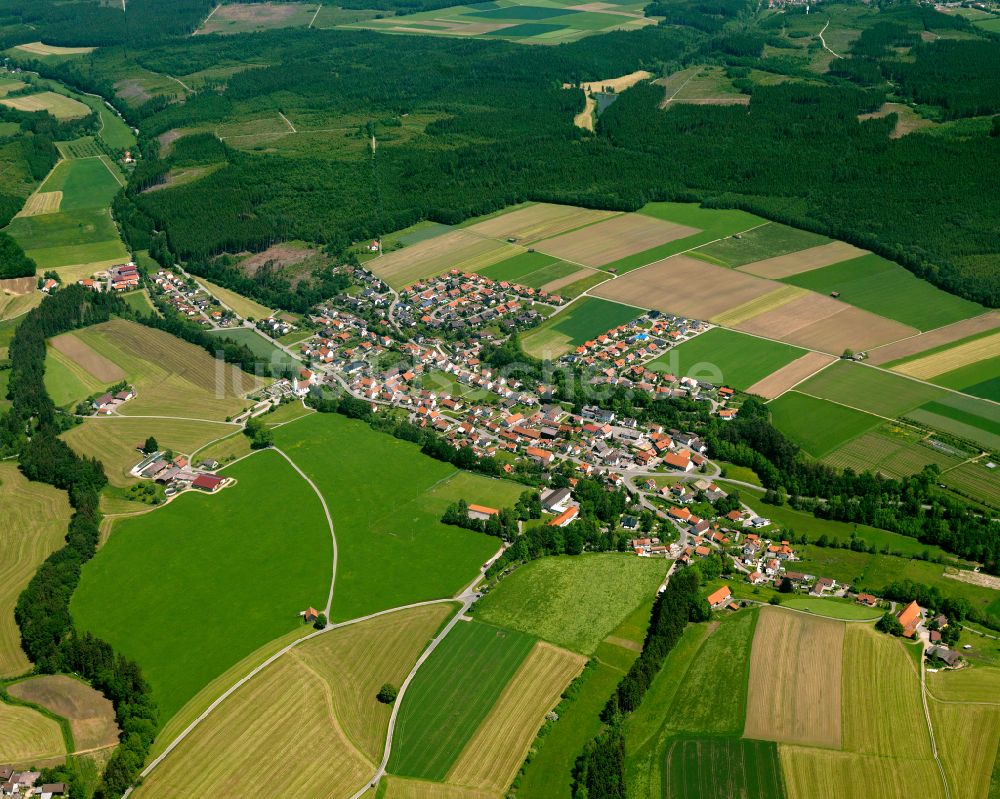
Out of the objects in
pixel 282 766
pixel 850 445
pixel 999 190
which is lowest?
pixel 282 766

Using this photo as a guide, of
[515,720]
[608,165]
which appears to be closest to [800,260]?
[608,165]

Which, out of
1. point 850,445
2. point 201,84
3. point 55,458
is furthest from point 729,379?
point 201,84

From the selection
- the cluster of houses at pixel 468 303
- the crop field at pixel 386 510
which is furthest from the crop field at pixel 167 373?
the cluster of houses at pixel 468 303

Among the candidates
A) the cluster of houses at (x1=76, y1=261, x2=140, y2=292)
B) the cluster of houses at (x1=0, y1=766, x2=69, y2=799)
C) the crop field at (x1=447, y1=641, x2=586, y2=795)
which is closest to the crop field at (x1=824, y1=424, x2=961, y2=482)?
the crop field at (x1=447, y1=641, x2=586, y2=795)

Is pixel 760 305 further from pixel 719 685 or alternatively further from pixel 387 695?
pixel 387 695

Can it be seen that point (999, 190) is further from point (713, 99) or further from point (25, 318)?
point (25, 318)

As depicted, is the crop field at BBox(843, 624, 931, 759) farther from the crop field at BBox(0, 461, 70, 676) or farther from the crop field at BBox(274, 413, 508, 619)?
the crop field at BBox(0, 461, 70, 676)

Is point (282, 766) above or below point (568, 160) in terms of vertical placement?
below

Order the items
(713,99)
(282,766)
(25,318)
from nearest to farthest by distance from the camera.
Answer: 1. (282,766)
2. (25,318)
3. (713,99)
